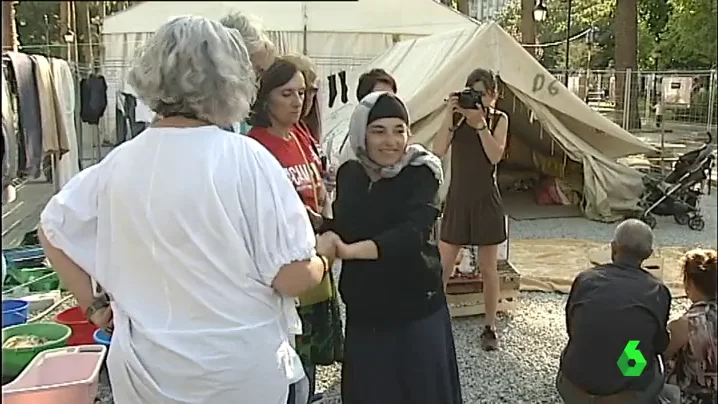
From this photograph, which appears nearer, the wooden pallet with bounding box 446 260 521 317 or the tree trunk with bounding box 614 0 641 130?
the tree trunk with bounding box 614 0 641 130

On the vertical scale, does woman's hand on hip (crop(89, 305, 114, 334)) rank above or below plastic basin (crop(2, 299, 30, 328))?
above

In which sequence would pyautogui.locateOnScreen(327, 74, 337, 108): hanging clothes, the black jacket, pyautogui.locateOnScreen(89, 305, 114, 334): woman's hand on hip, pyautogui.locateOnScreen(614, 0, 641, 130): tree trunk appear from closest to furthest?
pyautogui.locateOnScreen(89, 305, 114, 334): woman's hand on hip < the black jacket < pyautogui.locateOnScreen(614, 0, 641, 130): tree trunk < pyautogui.locateOnScreen(327, 74, 337, 108): hanging clothes

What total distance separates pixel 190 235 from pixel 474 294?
204 cm

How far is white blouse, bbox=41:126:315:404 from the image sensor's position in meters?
1.00

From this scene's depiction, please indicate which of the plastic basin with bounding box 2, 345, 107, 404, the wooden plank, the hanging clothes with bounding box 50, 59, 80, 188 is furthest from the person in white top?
the wooden plank

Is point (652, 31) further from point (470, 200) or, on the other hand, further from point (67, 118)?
point (67, 118)

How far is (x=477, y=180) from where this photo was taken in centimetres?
252

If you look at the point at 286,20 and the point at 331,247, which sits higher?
the point at 286,20

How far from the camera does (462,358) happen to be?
8.13ft

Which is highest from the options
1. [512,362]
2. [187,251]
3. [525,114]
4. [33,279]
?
[525,114]

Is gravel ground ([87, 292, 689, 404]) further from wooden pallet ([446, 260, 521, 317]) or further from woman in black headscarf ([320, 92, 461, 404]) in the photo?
woman in black headscarf ([320, 92, 461, 404])

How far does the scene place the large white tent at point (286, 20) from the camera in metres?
0.81

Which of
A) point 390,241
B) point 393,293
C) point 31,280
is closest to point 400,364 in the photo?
point 393,293

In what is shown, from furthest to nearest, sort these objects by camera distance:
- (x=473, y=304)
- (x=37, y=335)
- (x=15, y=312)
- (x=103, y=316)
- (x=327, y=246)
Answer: (x=473, y=304)
(x=15, y=312)
(x=37, y=335)
(x=327, y=246)
(x=103, y=316)
